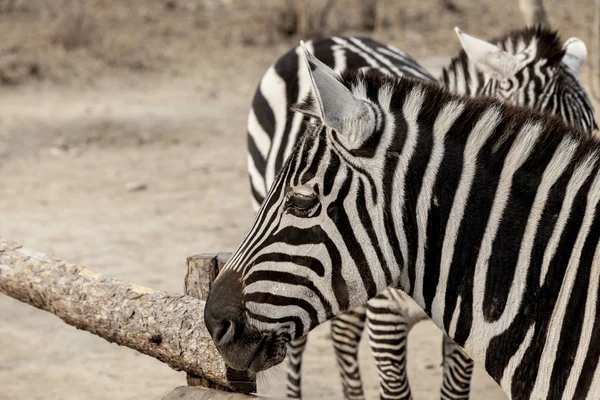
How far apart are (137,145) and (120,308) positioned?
7.01 m

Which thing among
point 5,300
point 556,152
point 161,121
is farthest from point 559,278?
point 161,121

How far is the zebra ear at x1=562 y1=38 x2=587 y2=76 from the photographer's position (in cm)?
452

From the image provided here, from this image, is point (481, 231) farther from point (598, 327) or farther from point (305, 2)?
point (305, 2)

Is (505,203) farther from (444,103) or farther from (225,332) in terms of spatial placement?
(225,332)

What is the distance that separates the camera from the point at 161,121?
35.2 feet

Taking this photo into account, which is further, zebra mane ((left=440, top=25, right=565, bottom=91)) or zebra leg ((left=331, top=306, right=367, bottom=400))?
zebra leg ((left=331, top=306, right=367, bottom=400))

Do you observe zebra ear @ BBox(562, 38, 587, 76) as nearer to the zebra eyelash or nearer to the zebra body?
the zebra body

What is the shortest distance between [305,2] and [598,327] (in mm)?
12356

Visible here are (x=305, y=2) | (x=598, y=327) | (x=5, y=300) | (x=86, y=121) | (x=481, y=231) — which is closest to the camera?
(x=598, y=327)

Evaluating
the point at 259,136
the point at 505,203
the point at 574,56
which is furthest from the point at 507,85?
the point at 505,203

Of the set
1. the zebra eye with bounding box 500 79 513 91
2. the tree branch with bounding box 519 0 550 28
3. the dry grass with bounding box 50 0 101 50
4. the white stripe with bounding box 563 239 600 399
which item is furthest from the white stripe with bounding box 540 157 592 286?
the dry grass with bounding box 50 0 101 50

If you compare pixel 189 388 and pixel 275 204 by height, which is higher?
pixel 275 204

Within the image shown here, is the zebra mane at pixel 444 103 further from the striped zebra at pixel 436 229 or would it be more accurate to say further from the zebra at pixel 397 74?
the zebra at pixel 397 74

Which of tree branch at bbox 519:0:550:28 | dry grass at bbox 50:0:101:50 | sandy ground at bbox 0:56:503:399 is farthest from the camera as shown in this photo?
dry grass at bbox 50:0:101:50
